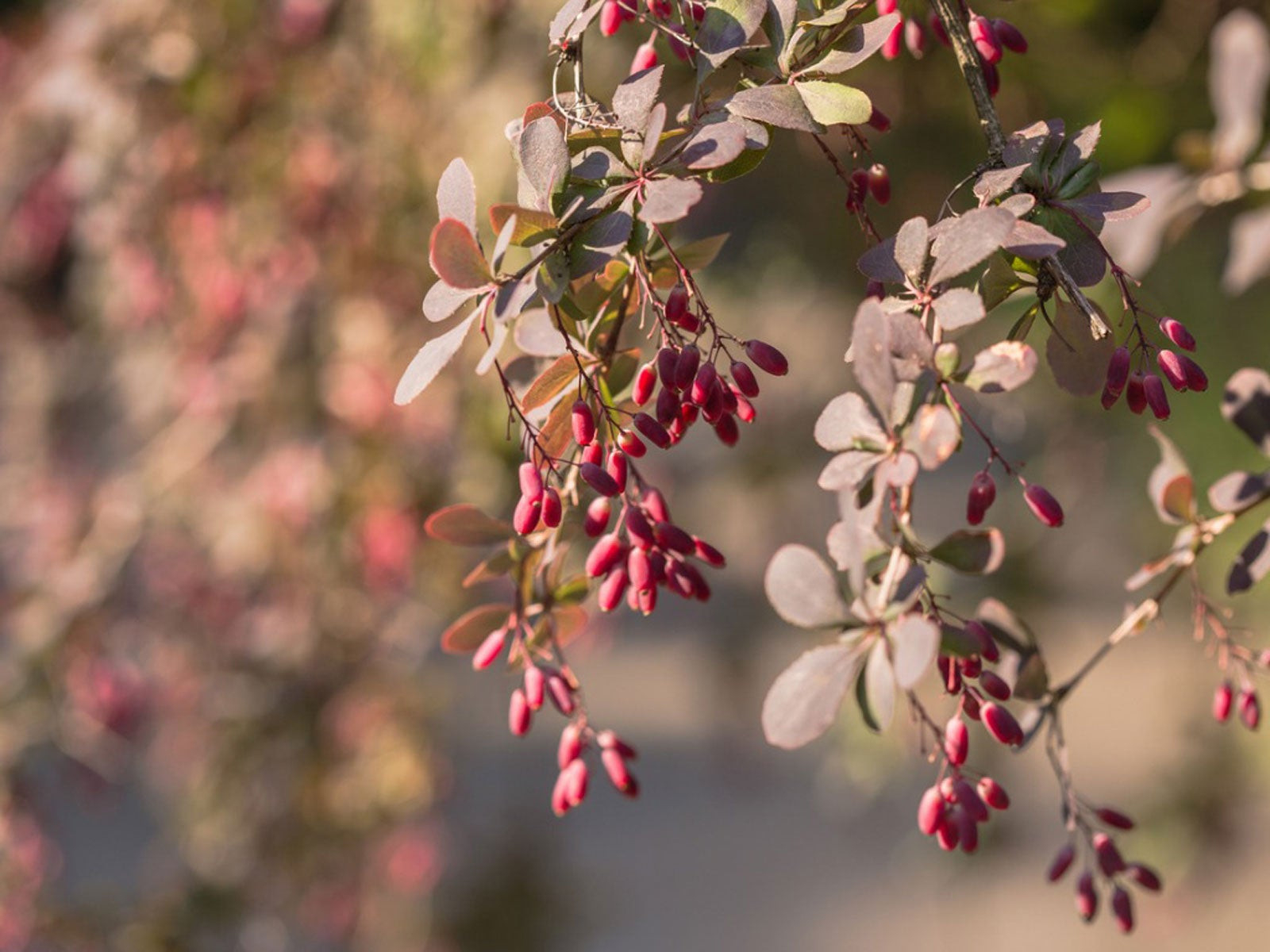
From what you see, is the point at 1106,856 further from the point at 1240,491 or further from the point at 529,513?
the point at 529,513

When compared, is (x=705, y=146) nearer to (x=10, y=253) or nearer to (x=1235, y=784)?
Result: (x=1235, y=784)

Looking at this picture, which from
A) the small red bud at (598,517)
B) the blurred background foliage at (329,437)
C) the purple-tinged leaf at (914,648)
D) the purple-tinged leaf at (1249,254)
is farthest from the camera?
the blurred background foliage at (329,437)

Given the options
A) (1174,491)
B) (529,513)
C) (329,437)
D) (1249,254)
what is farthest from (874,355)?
(329,437)

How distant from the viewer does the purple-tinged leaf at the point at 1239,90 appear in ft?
2.40

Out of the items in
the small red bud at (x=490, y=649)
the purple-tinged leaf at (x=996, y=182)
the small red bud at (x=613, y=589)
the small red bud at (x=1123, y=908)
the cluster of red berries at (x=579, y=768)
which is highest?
the purple-tinged leaf at (x=996, y=182)

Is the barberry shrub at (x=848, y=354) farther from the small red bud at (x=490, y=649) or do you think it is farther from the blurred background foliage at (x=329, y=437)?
the blurred background foliage at (x=329, y=437)

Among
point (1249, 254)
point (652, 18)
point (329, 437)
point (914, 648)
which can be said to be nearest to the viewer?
point (914, 648)

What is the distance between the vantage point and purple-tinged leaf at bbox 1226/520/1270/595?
497 millimetres

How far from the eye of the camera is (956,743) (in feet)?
1.39

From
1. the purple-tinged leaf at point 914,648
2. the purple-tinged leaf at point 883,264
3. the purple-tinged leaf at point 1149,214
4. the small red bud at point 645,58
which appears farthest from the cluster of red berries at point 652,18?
the purple-tinged leaf at point 1149,214

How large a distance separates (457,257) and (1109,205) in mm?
209

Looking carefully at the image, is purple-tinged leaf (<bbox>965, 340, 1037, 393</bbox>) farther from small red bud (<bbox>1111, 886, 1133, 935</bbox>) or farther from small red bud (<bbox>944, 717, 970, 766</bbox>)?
small red bud (<bbox>1111, 886, 1133, 935</bbox>)

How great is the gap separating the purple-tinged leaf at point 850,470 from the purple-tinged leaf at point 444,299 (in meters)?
0.13

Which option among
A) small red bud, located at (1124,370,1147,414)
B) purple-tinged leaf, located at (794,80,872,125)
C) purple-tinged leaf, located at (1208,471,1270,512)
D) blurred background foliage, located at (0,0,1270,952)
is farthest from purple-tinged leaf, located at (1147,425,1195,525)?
blurred background foliage, located at (0,0,1270,952)
